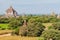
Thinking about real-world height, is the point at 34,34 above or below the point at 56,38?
below

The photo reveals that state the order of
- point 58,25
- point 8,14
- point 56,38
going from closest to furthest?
point 56,38 < point 58,25 < point 8,14

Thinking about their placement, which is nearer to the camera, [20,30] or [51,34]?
[51,34]

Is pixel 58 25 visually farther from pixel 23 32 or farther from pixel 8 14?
pixel 8 14

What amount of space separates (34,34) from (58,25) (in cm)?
592

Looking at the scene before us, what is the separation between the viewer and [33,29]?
124 feet

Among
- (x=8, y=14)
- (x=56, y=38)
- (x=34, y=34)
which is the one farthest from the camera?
(x=8, y=14)

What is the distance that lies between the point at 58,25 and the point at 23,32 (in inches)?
298

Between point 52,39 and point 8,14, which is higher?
point 52,39

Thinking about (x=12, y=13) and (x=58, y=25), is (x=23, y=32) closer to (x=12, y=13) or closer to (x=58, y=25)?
(x=58, y=25)

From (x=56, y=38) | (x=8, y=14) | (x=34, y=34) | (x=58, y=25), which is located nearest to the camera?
(x=56, y=38)

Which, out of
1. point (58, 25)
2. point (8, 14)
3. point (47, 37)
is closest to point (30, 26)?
point (58, 25)

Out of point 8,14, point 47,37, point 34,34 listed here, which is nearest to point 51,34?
point 47,37

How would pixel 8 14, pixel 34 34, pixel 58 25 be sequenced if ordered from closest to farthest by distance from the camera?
pixel 34 34 < pixel 58 25 < pixel 8 14

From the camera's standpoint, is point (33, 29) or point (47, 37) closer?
point (47, 37)
